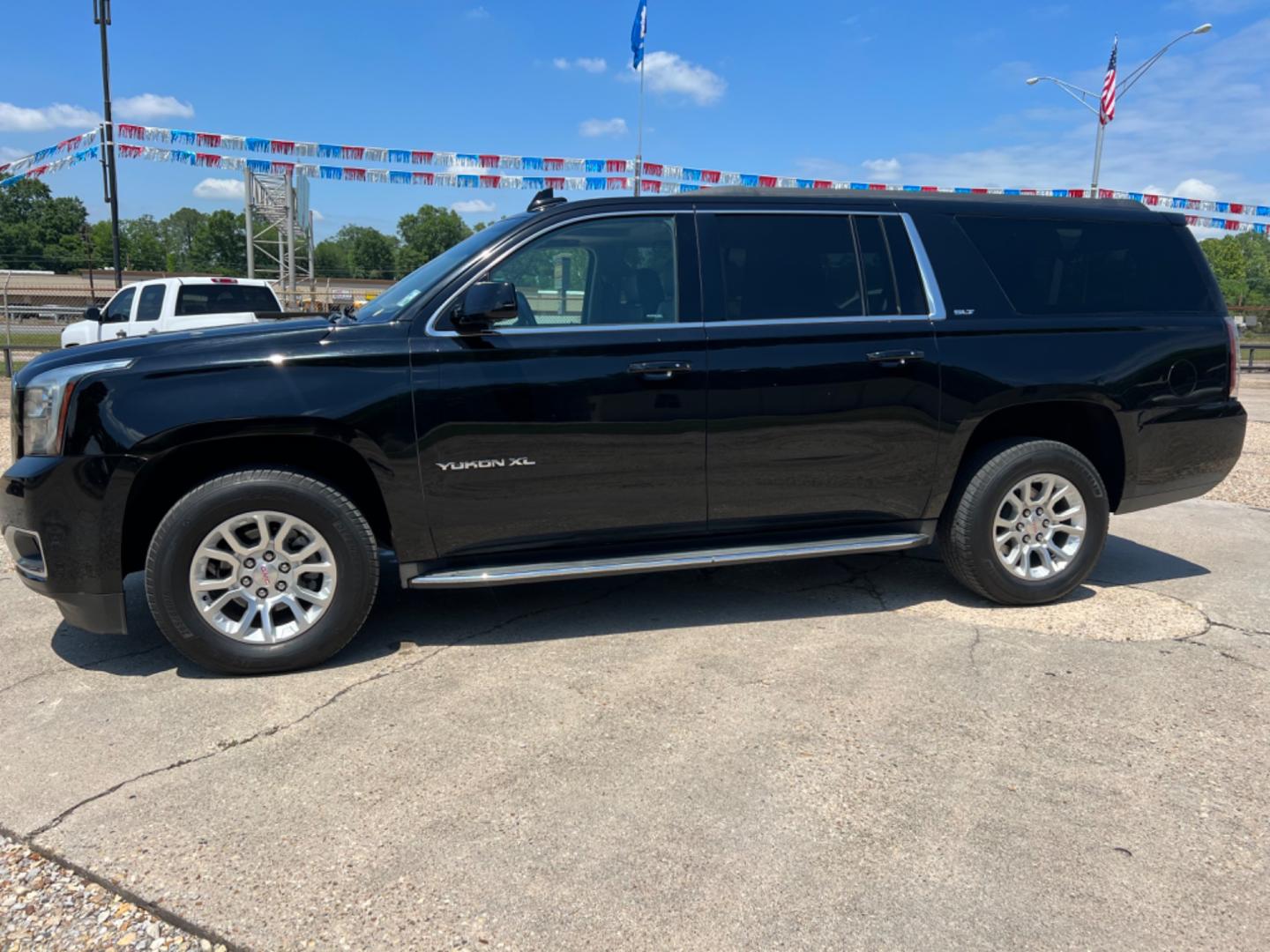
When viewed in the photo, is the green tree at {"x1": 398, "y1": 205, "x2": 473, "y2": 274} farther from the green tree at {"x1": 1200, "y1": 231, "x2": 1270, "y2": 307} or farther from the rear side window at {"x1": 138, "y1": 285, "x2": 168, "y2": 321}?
the rear side window at {"x1": 138, "y1": 285, "x2": 168, "y2": 321}

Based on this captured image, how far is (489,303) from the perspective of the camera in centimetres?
353

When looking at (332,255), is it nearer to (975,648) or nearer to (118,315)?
(118,315)

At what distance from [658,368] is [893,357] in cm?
114

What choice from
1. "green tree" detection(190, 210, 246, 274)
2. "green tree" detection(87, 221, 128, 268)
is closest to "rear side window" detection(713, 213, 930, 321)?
"green tree" detection(87, 221, 128, 268)

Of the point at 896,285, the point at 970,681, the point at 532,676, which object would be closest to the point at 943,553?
the point at 970,681

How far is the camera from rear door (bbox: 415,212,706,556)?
366 cm

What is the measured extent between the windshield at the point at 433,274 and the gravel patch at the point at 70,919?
226 cm

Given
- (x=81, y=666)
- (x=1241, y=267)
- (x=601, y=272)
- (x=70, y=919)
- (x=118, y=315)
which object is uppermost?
(x=1241, y=267)

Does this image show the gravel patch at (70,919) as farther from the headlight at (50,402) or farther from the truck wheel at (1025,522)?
the truck wheel at (1025,522)

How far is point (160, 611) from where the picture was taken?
3.46 m

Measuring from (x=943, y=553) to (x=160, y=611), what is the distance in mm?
3625

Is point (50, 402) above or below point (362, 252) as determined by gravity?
below

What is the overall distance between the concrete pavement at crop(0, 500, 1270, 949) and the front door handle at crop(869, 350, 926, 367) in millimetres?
1263

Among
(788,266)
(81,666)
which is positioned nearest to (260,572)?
(81,666)
